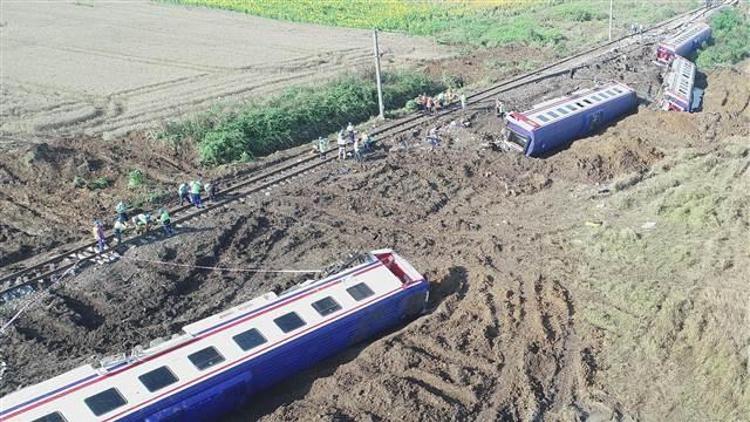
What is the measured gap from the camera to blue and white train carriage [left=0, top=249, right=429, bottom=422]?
1477 centimetres

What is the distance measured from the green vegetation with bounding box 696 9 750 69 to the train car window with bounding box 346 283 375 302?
141ft

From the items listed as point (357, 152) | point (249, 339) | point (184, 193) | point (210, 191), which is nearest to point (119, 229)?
point (184, 193)

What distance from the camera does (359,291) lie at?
19328mm

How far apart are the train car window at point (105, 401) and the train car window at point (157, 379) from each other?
2.05 feet

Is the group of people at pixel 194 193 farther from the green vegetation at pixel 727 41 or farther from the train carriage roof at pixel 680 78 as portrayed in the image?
the green vegetation at pixel 727 41

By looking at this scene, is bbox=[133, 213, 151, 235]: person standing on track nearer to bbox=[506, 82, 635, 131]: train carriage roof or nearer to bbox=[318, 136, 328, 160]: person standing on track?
bbox=[318, 136, 328, 160]: person standing on track

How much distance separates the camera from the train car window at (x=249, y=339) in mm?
16938

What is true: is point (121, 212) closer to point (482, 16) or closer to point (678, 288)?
point (678, 288)

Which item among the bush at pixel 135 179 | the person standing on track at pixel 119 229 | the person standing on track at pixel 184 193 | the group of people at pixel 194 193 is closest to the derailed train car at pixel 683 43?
the group of people at pixel 194 193

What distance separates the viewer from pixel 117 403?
48.6ft

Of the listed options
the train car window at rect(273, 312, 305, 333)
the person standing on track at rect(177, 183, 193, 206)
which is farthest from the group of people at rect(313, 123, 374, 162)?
the train car window at rect(273, 312, 305, 333)

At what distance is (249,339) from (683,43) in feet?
152

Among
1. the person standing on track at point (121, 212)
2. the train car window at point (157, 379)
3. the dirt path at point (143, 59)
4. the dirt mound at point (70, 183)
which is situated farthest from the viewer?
the dirt path at point (143, 59)

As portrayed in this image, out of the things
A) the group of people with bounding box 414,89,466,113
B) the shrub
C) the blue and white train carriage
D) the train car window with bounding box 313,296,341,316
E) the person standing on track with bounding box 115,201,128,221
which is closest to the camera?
the blue and white train carriage
